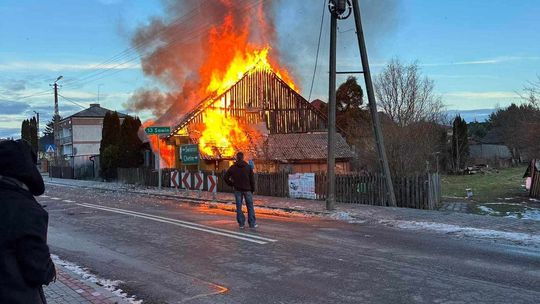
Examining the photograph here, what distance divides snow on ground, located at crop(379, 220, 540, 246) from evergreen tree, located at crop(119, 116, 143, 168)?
25424 mm

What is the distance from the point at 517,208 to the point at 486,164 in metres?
51.4

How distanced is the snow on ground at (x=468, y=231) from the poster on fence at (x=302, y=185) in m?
6.41

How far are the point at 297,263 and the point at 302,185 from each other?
11.8 m

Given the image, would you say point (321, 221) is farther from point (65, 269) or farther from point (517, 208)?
point (517, 208)

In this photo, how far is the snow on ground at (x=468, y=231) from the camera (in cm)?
947

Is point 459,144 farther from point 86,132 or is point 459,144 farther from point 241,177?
point 241,177

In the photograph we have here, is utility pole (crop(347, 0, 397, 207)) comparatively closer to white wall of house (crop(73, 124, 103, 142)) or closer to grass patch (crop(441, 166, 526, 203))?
grass patch (crop(441, 166, 526, 203))

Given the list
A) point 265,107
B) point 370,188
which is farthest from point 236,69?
point 370,188

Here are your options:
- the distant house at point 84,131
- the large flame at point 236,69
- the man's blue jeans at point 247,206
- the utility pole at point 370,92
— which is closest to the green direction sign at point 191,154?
Answer: the utility pole at point 370,92

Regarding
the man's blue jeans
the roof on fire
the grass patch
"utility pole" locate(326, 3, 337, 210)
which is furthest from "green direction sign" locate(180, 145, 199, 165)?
the grass patch

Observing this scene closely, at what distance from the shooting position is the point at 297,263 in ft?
24.4

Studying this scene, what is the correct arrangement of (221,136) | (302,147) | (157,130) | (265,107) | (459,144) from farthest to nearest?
(459,144)
(265,107)
(302,147)
(221,136)
(157,130)

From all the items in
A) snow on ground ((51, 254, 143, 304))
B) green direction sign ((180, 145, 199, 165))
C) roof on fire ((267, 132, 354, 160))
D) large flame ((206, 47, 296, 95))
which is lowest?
snow on ground ((51, 254, 143, 304))

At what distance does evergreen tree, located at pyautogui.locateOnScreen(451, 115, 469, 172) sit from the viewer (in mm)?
55400
